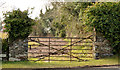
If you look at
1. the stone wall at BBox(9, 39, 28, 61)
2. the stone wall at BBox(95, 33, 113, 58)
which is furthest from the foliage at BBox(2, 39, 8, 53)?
the stone wall at BBox(95, 33, 113, 58)

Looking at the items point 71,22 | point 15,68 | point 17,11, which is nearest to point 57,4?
point 71,22

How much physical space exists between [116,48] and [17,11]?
19.3 ft

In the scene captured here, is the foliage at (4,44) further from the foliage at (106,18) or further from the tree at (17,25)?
the foliage at (106,18)

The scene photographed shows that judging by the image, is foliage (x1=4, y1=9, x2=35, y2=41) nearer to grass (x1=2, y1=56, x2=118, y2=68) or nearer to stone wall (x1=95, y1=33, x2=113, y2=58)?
grass (x1=2, y1=56, x2=118, y2=68)

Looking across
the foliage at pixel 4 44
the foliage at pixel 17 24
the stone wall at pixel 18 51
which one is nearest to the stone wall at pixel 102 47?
the foliage at pixel 17 24

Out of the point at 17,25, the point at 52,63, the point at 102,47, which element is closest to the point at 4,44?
the point at 17,25

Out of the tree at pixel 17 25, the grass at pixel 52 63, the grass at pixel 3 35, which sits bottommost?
the grass at pixel 52 63

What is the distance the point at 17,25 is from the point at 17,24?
0.35 ft

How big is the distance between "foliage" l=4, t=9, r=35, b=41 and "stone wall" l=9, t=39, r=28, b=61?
316mm

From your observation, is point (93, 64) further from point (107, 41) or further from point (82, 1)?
point (82, 1)

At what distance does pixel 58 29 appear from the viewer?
49.6 feet

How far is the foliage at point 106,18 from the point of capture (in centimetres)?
734

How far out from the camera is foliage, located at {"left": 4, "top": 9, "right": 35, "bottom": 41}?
6.72 meters

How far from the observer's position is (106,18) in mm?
7340
